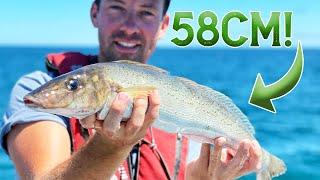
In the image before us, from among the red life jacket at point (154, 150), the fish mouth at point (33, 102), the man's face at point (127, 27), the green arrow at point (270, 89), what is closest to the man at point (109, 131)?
the man's face at point (127, 27)

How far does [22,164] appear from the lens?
399 centimetres

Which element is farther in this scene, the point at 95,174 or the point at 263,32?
the point at 263,32

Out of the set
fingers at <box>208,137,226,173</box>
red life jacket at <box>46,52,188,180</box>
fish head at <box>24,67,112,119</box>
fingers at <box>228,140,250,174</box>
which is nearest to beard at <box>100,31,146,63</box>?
red life jacket at <box>46,52,188,180</box>

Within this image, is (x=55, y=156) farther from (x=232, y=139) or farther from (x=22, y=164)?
(x=232, y=139)

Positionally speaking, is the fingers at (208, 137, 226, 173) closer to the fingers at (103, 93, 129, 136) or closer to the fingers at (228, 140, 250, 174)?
the fingers at (228, 140, 250, 174)

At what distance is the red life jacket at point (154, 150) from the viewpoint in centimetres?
456

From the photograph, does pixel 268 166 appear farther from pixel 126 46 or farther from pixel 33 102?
pixel 33 102

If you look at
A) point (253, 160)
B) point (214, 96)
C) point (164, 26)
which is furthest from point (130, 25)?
point (253, 160)

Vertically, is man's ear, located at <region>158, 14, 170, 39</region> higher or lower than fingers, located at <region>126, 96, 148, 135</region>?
higher

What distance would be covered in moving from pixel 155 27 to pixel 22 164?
152 centimetres

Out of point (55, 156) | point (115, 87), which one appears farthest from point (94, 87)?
point (55, 156)

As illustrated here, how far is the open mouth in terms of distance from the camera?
473 centimetres

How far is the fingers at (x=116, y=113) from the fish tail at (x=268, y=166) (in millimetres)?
1510

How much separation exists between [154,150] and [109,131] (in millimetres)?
1436
